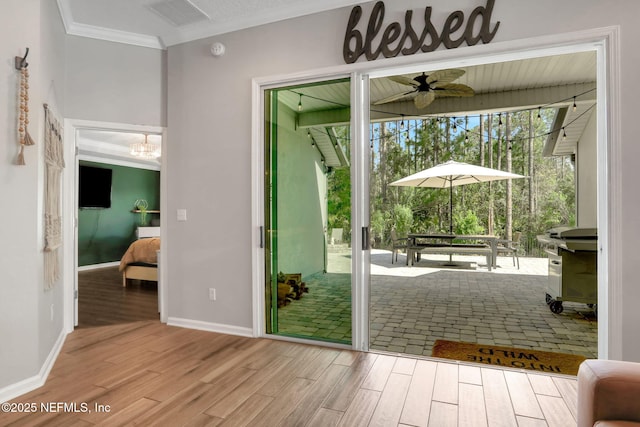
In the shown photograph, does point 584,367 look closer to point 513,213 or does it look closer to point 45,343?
point 45,343

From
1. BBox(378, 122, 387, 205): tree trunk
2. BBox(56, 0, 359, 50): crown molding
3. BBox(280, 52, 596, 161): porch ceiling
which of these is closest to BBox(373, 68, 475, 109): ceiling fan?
BBox(280, 52, 596, 161): porch ceiling

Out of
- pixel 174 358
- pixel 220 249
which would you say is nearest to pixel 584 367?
pixel 174 358

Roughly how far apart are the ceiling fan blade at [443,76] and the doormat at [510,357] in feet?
8.92

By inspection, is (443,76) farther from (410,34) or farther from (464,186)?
(464,186)

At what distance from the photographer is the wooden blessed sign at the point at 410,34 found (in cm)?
264

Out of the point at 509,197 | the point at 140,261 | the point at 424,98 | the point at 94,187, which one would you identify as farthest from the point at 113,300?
the point at 509,197

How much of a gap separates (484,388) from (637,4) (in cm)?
260

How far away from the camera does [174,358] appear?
2.89 metres

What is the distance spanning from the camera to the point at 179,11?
3215mm

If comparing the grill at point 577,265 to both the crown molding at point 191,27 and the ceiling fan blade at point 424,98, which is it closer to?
the ceiling fan blade at point 424,98

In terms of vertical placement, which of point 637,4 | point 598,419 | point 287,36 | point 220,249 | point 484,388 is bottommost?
point 484,388

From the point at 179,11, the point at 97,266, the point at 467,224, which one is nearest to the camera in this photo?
the point at 179,11

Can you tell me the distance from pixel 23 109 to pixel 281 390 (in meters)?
2.39

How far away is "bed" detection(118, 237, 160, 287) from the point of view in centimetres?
588
